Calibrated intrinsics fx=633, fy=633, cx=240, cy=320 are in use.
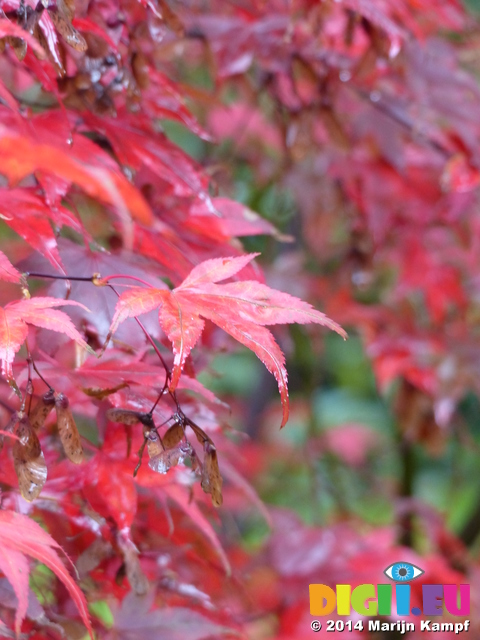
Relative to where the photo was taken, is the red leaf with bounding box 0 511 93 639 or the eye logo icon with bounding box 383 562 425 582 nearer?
the red leaf with bounding box 0 511 93 639

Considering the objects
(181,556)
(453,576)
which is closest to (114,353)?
(181,556)

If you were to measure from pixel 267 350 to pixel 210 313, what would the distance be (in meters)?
0.05

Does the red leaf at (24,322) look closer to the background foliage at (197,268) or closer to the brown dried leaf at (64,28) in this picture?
the background foliage at (197,268)

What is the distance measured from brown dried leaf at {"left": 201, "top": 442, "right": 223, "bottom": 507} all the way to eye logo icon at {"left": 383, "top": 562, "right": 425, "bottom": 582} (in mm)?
645

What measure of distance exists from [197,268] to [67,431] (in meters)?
0.15

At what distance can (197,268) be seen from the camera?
1.53ft

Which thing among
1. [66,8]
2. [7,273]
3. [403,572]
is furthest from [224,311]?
[403,572]

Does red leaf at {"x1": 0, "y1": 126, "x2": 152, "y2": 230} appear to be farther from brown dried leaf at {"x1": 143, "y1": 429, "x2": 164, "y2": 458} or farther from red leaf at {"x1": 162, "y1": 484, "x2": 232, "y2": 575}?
red leaf at {"x1": 162, "y1": 484, "x2": 232, "y2": 575}

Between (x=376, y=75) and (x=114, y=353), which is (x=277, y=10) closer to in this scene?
(x=376, y=75)

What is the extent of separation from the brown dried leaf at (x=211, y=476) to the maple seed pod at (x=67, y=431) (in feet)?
0.30

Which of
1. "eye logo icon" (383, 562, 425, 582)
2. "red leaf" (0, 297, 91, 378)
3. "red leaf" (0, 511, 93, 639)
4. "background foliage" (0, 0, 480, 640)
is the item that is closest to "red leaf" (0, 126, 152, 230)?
"background foliage" (0, 0, 480, 640)

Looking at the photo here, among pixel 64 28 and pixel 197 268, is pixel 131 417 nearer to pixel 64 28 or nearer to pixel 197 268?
pixel 197 268

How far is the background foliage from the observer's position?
451 millimetres

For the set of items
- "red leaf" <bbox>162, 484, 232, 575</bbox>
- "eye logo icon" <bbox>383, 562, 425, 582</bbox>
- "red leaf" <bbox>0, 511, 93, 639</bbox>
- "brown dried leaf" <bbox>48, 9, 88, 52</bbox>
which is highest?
"brown dried leaf" <bbox>48, 9, 88, 52</bbox>
